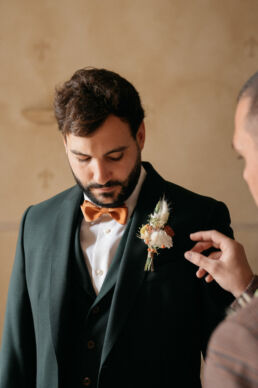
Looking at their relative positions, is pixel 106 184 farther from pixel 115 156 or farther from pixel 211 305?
pixel 211 305

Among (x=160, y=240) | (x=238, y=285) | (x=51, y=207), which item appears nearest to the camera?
(x=238, y=285)

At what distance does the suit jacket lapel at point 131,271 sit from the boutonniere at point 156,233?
0.11 ft

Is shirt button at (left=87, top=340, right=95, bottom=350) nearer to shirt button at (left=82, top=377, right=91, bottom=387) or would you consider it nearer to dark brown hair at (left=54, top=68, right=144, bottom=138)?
shirt button at (left=82, top=377, right=91, bottom=387)

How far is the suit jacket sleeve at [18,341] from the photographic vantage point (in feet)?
5.71

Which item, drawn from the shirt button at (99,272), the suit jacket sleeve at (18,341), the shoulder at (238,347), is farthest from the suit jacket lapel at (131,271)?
the shoulder at (238,347)

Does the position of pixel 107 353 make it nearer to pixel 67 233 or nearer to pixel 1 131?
pixel 67 233

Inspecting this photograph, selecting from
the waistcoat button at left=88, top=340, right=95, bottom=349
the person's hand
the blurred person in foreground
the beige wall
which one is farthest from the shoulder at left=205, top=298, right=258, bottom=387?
the beige wall

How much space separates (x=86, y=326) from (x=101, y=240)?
0.34m

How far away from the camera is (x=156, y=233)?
156 cm

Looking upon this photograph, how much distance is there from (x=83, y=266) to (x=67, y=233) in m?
0.16

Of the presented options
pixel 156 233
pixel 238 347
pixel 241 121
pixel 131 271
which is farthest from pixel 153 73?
pixel 238 347

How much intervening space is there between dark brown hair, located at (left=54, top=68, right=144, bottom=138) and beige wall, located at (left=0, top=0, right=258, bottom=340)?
83 centimetres

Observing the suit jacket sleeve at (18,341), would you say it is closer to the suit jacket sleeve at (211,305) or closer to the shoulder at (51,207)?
the shoulder at (51,207)

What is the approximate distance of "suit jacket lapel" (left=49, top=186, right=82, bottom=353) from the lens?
1.60 metres
